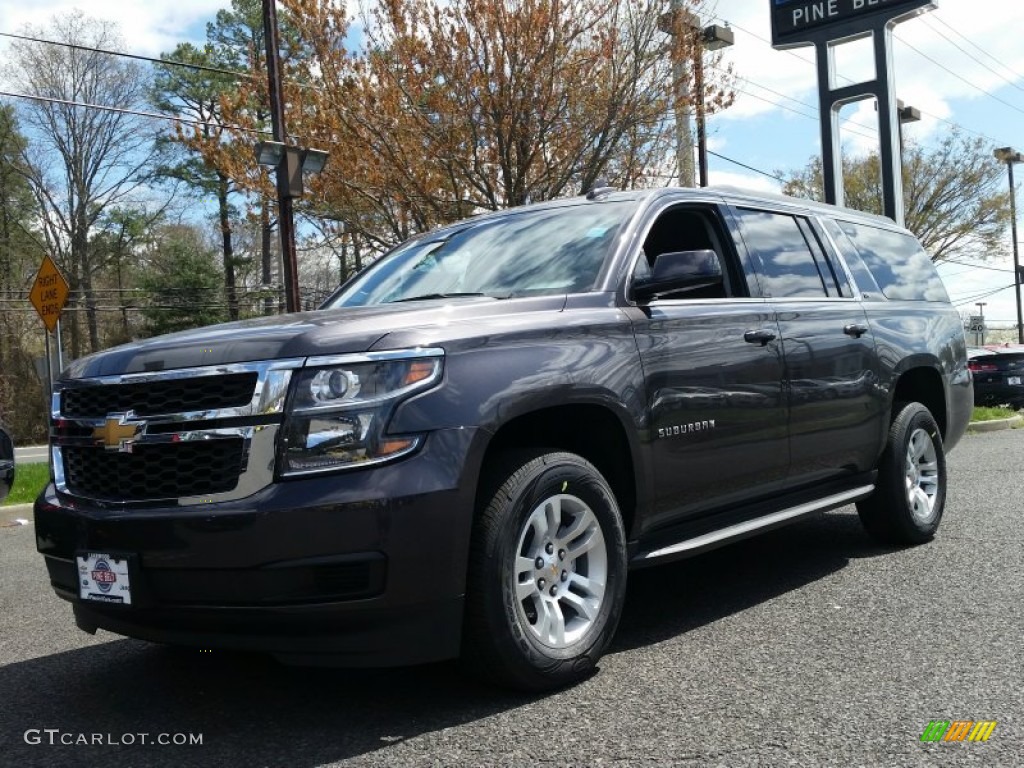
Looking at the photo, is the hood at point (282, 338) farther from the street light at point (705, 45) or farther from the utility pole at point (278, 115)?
the street light at point (705, 45)

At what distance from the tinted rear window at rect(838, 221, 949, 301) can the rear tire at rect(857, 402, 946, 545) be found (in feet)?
2.39

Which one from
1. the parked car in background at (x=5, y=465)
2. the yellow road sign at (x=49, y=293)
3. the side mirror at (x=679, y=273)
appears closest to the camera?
the side mirror at (x=679, y=273)

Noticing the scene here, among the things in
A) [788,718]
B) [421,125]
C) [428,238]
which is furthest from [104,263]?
[788,718]

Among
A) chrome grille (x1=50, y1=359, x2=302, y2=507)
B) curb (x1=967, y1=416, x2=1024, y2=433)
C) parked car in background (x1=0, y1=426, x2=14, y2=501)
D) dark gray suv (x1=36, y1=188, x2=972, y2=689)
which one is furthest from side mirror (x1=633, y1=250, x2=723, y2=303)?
curb (x1=967, y1=416, x2=1024, y2=433)

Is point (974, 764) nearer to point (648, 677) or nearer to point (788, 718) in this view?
point (788, 718)

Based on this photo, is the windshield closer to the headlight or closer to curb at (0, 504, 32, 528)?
the headlight

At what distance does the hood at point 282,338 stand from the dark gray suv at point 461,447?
0.04 feet

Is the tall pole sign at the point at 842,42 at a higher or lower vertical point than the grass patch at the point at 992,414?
higher

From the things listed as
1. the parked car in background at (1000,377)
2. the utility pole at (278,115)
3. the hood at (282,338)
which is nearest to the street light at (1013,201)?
the parked car in background at (1000,377)

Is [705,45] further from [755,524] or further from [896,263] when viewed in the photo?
[755,524]

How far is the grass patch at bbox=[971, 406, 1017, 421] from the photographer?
16.1 metres

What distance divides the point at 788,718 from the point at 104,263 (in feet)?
141

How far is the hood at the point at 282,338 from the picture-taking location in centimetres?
322

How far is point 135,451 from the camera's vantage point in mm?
3305
